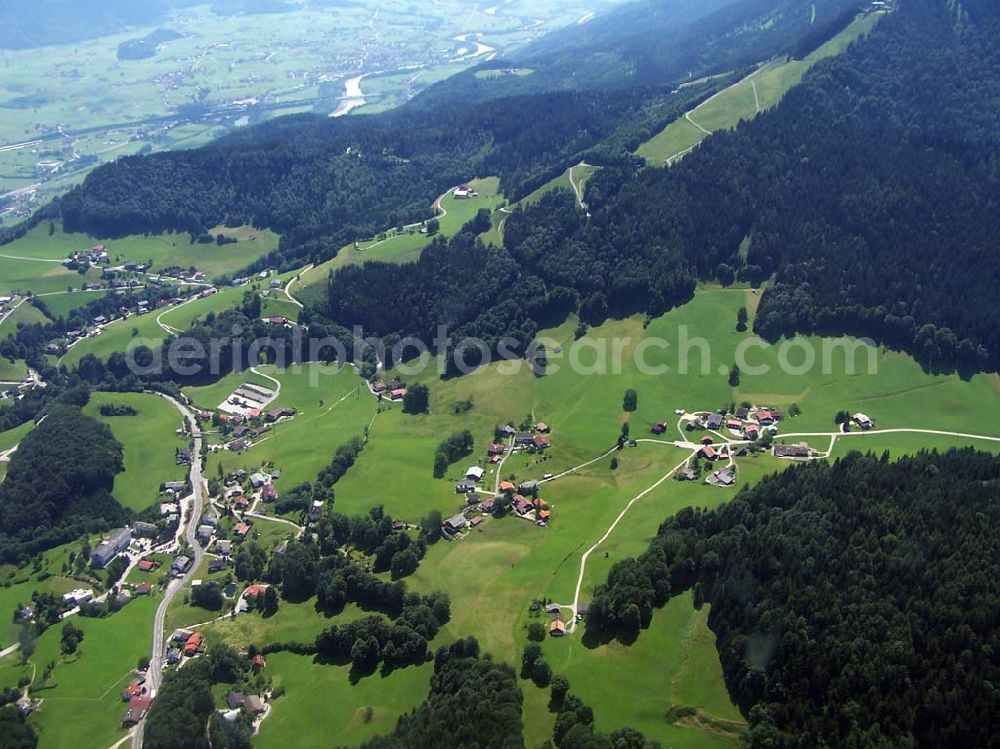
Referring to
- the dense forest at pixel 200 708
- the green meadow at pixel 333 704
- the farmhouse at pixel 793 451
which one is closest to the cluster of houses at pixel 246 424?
the dense forest at pixel 200 708

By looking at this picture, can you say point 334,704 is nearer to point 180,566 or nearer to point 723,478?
point 180,566

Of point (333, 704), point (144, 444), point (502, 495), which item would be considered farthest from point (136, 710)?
point (144, 444)

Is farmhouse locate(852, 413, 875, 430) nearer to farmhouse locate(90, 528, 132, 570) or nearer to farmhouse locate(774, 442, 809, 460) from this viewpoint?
farmhouse locate(774, 442, 809, 460)

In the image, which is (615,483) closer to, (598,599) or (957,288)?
(598,599)

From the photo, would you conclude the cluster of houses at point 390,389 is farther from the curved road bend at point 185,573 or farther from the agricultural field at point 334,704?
the agricultural field at point 334,704

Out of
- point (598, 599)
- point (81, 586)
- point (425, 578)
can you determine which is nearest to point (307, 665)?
point (425, 578)
